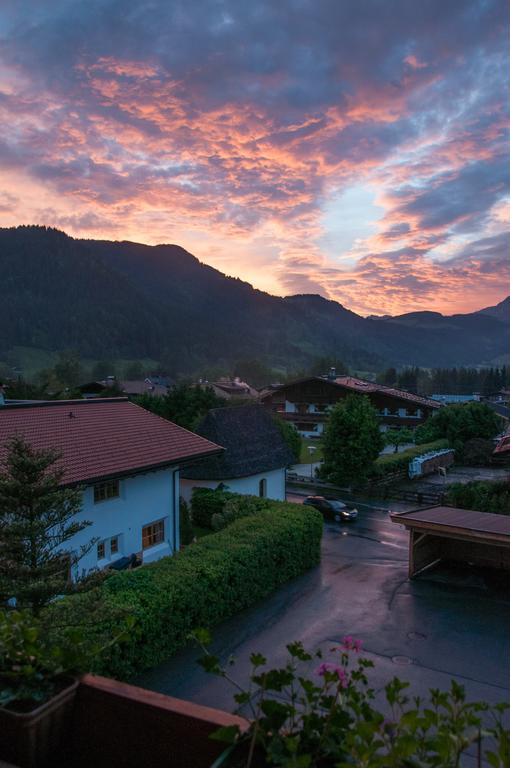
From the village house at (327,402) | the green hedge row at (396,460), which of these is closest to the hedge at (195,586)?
the green hedge row at (396,460)

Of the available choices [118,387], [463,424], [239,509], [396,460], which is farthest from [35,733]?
[118,387]

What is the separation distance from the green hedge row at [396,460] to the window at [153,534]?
79.9 ft

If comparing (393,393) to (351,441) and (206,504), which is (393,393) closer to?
(351,441)

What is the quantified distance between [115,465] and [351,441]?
24.4 meters

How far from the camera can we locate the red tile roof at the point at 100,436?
1831cm

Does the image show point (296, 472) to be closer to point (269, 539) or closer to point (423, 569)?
point (423, 569)

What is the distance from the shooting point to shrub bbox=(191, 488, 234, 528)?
2891 centimetres

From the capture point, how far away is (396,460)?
149 ft

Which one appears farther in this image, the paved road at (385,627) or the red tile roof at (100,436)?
the red tile roof at (100,436)

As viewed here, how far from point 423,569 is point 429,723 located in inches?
826

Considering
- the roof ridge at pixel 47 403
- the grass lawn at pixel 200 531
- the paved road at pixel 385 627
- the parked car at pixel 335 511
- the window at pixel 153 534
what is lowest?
the grass lawn at pixel 200 531

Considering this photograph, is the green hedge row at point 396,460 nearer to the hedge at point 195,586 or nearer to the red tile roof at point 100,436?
the hedge at point 195,586

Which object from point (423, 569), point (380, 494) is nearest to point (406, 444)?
point (380, 494)

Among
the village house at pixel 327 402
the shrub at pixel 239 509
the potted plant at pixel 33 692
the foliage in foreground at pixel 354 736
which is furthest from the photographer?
the village house at pixel 327 402
